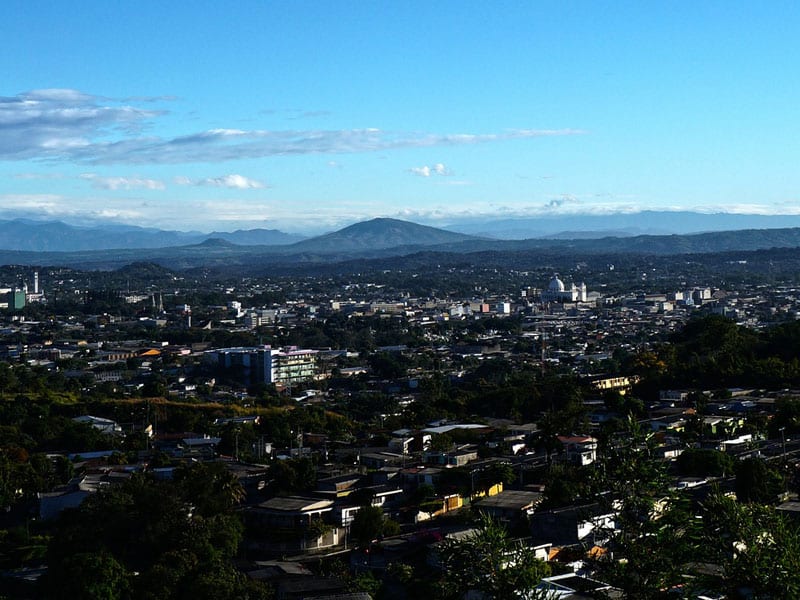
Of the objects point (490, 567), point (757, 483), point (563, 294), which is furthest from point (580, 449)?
point (563, 294)

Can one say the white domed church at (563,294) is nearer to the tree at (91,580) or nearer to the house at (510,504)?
the house at (510,504)

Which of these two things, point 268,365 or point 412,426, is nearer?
point 412,426

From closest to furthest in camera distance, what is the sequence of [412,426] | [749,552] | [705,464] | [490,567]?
[749,552] < [490,567] < [705,464] < [412,426]

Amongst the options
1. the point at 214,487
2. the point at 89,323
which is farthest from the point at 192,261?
the point at 214,487

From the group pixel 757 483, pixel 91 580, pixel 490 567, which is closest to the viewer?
pixel 490 567

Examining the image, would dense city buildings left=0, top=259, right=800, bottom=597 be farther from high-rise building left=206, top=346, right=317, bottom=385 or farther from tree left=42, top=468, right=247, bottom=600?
tree left=42, top=468, right=247, bottom=600

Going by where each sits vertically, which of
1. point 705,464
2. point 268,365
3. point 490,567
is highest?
point 490,567

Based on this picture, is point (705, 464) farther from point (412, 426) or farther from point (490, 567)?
point (490, 567)

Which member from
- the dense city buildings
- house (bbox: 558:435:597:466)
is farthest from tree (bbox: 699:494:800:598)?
house (bbox: 558:435:597:466)

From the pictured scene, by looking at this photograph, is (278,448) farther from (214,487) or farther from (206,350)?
(206,350)
